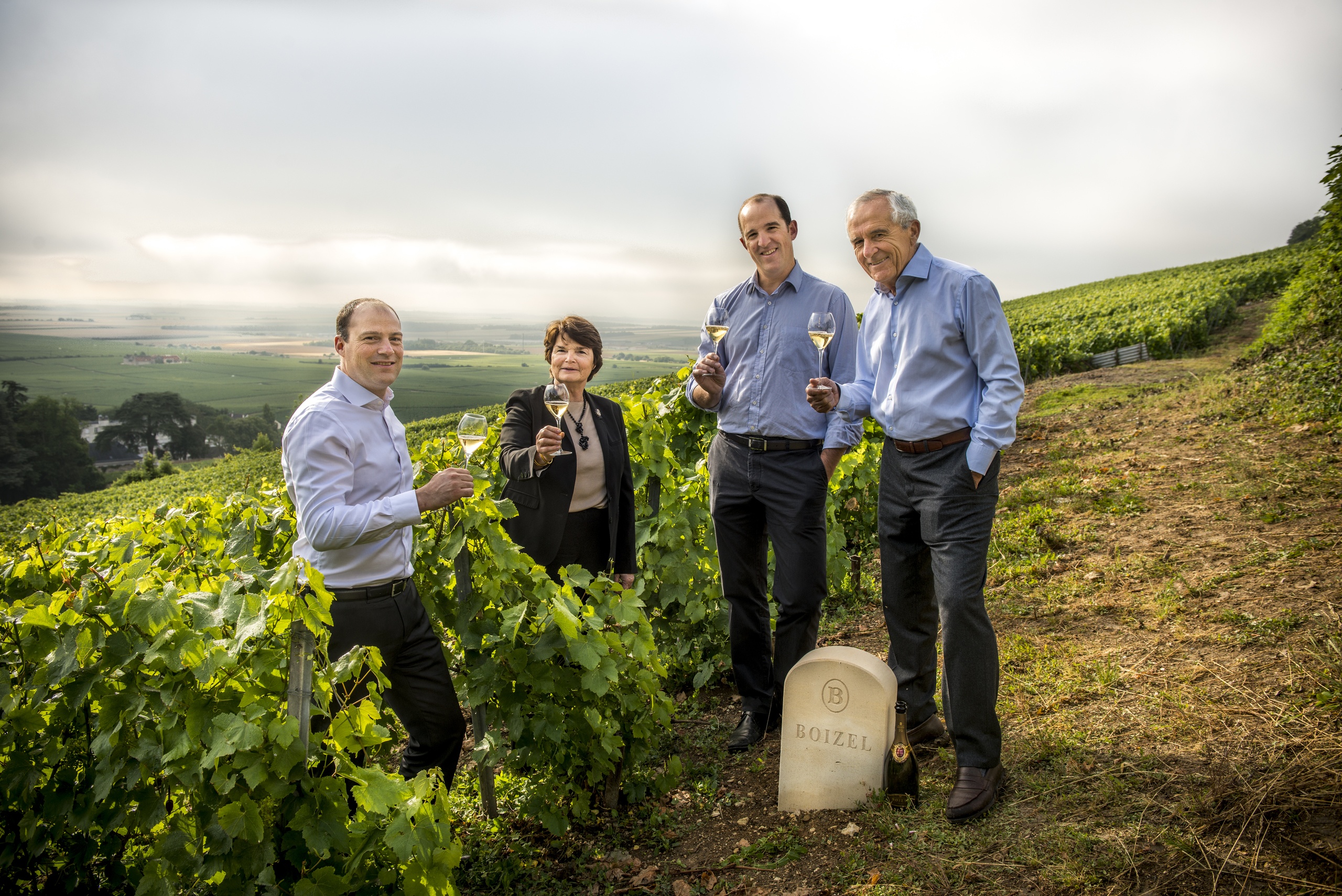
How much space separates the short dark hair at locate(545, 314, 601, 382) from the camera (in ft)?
11.4

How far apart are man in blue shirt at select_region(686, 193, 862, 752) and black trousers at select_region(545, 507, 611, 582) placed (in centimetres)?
53

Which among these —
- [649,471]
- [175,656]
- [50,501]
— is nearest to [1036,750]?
[649,471]

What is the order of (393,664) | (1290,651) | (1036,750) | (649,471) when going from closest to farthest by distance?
1. (393,664)
2. (1036,750)
3. (1290,651)
4. (649,471)

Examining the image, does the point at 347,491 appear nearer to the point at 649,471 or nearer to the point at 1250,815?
the point at 649,471

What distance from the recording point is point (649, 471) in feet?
15.3

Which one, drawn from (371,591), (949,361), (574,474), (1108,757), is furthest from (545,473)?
(1108,757)

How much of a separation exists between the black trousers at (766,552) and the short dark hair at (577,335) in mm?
689

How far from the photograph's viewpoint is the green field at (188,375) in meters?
48.5

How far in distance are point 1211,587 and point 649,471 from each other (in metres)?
3.23

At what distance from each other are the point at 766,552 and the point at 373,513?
194 cm

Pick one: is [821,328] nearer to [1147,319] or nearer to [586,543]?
[586,543]

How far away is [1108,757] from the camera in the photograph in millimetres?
2969

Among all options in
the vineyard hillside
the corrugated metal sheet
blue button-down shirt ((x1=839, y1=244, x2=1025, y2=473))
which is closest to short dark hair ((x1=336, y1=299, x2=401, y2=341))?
blue button-down shirt ((x1=839, y1=244, x2=1025, y2=473))

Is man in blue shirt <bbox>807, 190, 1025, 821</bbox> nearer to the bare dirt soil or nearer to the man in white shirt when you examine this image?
the bare dirt soil
